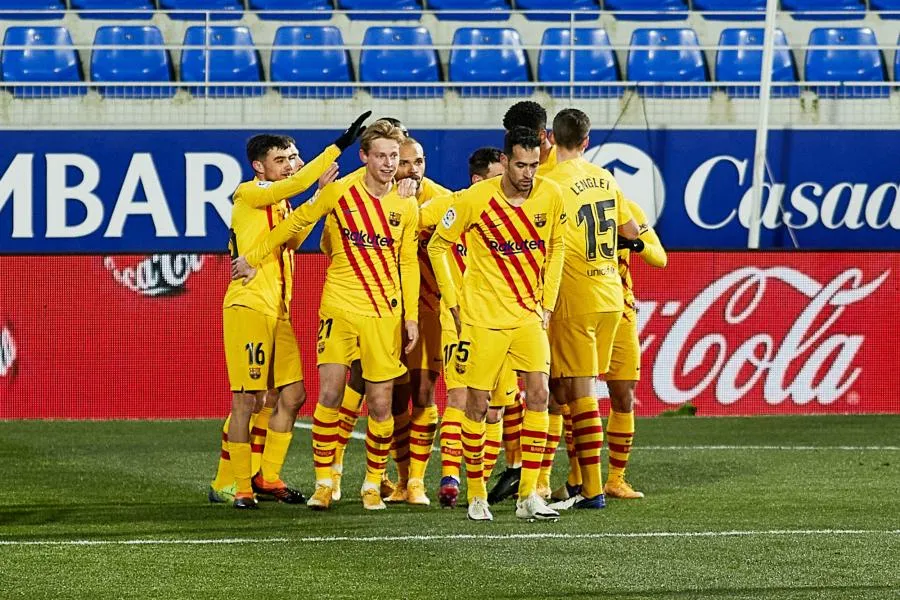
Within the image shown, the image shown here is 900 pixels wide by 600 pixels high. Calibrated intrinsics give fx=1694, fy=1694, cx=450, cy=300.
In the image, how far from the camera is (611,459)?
9.28 metres

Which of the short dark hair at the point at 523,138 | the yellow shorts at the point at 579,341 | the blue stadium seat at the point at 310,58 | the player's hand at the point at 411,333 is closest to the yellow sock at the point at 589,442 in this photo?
the yellow shorts at the point at 579,341

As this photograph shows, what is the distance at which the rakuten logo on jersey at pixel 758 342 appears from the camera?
1413 centimetres

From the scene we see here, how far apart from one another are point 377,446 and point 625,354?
5.00 feet

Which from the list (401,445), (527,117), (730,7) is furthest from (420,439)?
(730,7)

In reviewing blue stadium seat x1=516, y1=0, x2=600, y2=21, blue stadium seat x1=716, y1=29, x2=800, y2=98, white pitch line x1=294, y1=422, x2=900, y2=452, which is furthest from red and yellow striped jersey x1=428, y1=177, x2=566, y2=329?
blue stadium seat x1=516, y1=0, x2=600, y2=21

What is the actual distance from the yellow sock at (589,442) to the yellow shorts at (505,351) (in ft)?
2.07

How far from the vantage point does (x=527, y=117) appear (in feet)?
28.1

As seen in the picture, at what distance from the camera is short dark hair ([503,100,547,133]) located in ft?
28.0

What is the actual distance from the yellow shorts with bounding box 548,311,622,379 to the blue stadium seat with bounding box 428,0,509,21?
965cm

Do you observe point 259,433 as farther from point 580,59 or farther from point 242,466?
point 580,59

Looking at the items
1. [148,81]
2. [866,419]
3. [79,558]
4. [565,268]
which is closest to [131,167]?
[148,81]

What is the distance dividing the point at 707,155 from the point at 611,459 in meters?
7.46

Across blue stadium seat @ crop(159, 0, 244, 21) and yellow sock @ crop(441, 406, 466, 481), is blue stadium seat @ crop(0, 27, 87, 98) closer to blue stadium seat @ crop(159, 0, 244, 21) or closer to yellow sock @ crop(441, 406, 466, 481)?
blue stadium seat @ crop(159, 0, 244, 21)

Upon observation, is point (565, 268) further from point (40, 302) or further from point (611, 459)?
point (40, 302)
